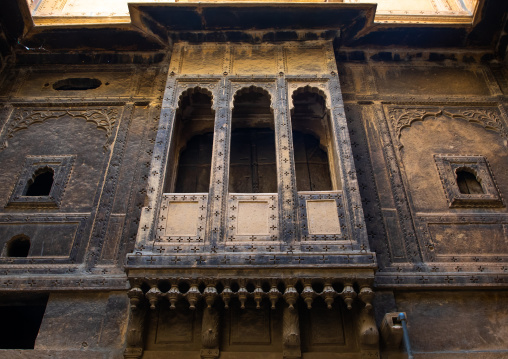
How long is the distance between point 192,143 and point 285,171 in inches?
79.3

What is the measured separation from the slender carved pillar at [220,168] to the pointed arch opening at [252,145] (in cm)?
36

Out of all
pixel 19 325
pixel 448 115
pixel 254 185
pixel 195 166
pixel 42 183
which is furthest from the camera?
pixel 448 115

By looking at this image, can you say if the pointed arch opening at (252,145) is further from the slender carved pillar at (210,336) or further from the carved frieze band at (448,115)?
the slender carved pillar at (210,336)

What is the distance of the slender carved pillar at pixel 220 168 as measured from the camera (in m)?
5.31

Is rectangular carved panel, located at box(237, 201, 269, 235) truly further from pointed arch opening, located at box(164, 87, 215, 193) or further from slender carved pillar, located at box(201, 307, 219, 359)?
pointed arch opening, located at box(164, 87, 215, 193)

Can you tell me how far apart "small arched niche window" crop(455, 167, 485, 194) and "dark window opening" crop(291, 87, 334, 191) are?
5.72 ft

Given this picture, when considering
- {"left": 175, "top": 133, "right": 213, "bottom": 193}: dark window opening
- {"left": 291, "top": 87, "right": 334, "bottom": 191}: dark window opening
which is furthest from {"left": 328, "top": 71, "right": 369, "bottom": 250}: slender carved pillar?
{"left": 175, "top": 133, "right": 213, "bottom": 193}: dark window opening

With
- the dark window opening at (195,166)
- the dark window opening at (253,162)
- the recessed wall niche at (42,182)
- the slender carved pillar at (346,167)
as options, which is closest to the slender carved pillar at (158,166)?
the dark window opening at (195,166)

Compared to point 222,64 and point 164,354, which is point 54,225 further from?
point 222,64

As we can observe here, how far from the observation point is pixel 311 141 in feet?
24.2

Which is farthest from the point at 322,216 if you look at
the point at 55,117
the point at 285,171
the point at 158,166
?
the point at 55,117

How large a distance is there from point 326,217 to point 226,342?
5.70 feet

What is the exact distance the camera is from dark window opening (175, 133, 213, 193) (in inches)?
266

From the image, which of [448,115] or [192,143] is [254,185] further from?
[448,115]
